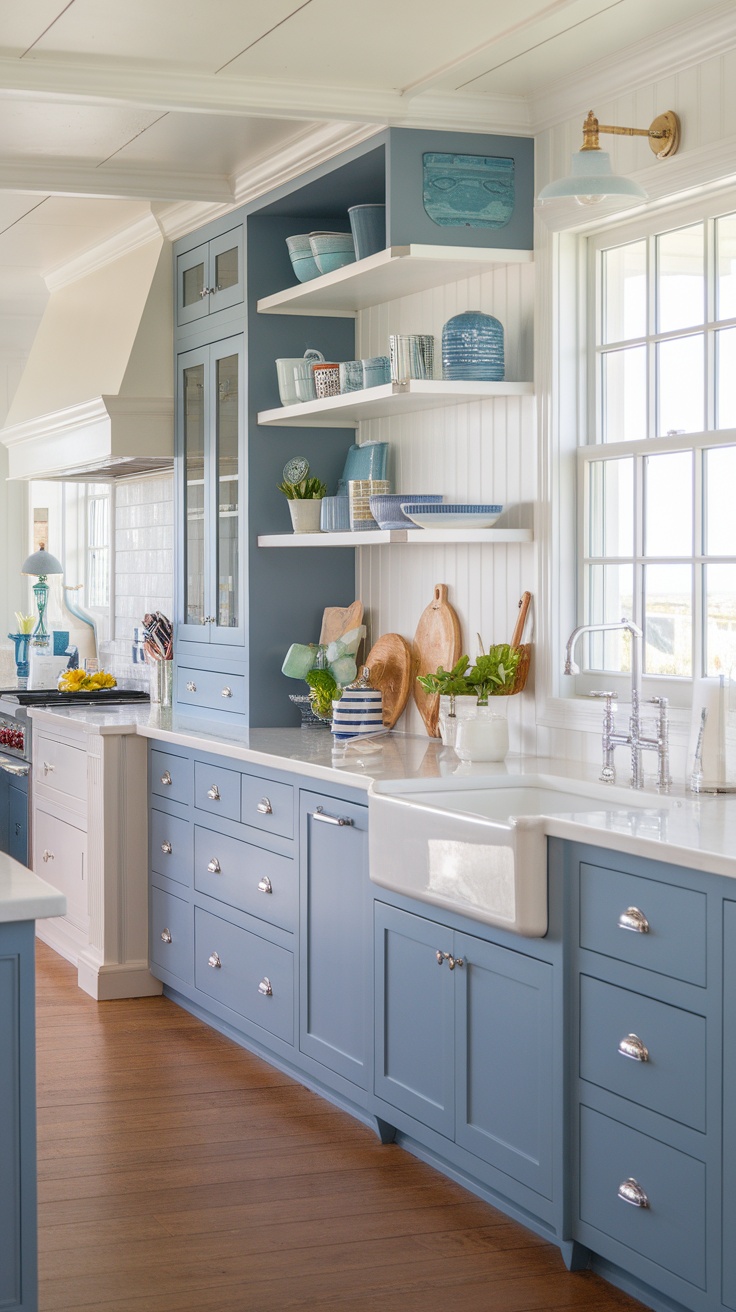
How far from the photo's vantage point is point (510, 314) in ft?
13.2

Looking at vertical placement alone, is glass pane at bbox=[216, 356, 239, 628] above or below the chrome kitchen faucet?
above

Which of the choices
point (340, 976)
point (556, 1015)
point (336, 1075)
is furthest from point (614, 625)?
point (336, 1075)

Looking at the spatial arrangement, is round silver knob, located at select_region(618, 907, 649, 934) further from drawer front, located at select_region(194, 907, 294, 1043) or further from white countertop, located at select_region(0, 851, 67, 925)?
drawer front, located at select_region(194, 907, 294, 1043)

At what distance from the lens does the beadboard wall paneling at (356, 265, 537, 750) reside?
398 cm

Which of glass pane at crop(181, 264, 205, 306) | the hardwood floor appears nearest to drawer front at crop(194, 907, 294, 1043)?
the hardwood floor

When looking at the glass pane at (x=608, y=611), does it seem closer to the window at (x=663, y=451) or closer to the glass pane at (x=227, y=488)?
the window at (x=663, y=451)

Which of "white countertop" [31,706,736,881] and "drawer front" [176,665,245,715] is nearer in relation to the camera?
"white countertop" [31,706,736,881]

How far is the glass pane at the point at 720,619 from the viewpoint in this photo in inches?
132

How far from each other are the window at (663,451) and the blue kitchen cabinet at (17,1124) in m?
1.82

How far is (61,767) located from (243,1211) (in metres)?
2.50

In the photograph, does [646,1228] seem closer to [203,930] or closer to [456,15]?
[203,930]

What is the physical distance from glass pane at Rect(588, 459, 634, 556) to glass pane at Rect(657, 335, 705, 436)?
0.18 meters

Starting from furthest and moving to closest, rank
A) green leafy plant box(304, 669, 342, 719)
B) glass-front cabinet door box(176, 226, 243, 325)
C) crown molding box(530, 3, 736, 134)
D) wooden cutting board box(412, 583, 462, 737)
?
A: glass-front cabinet door box(176, 226, 243, 325) → green leafy plant box(304, 669, 342, 719) → wooden cutting board box(412, 583, 462, 737) → crown molding box(530, 3, 736, 134)

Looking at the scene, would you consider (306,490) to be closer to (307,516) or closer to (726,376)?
(307,516)
